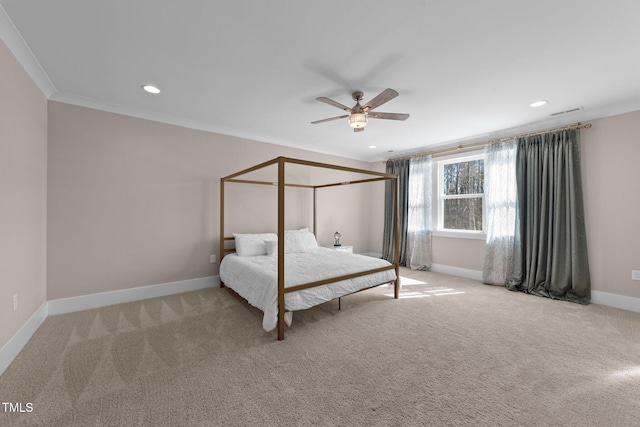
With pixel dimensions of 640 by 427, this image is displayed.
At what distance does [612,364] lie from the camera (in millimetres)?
1958

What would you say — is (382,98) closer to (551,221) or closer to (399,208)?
(551,221)

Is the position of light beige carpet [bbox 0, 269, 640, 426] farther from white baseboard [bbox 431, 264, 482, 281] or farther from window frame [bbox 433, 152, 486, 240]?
window frame [bbox 433, 152, 486, 240]

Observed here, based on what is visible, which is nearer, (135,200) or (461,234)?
(135,200)

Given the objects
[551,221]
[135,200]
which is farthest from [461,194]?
[135,200]

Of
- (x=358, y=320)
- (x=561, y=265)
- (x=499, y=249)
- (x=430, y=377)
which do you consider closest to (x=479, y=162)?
(x=499, y=249)

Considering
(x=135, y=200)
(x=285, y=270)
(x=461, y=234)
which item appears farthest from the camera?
(x=461, y=234)

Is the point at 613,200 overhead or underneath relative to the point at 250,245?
overhead

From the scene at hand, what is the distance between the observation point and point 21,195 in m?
2.20

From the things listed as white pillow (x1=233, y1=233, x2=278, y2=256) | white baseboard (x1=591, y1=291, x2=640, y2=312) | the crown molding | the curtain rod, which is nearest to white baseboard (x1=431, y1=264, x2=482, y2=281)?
white baseboard (x1=591, y1=291, x2=640, y2=312)

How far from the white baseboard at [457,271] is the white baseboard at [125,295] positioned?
393 centimetres

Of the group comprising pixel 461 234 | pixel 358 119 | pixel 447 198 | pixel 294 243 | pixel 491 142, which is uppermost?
pixel 491 142

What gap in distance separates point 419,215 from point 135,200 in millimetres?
4706

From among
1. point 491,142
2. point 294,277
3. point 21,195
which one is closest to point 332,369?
point 294,277

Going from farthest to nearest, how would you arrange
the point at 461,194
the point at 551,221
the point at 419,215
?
the point at 419,215, the point at 461,194, the point at 551,221
